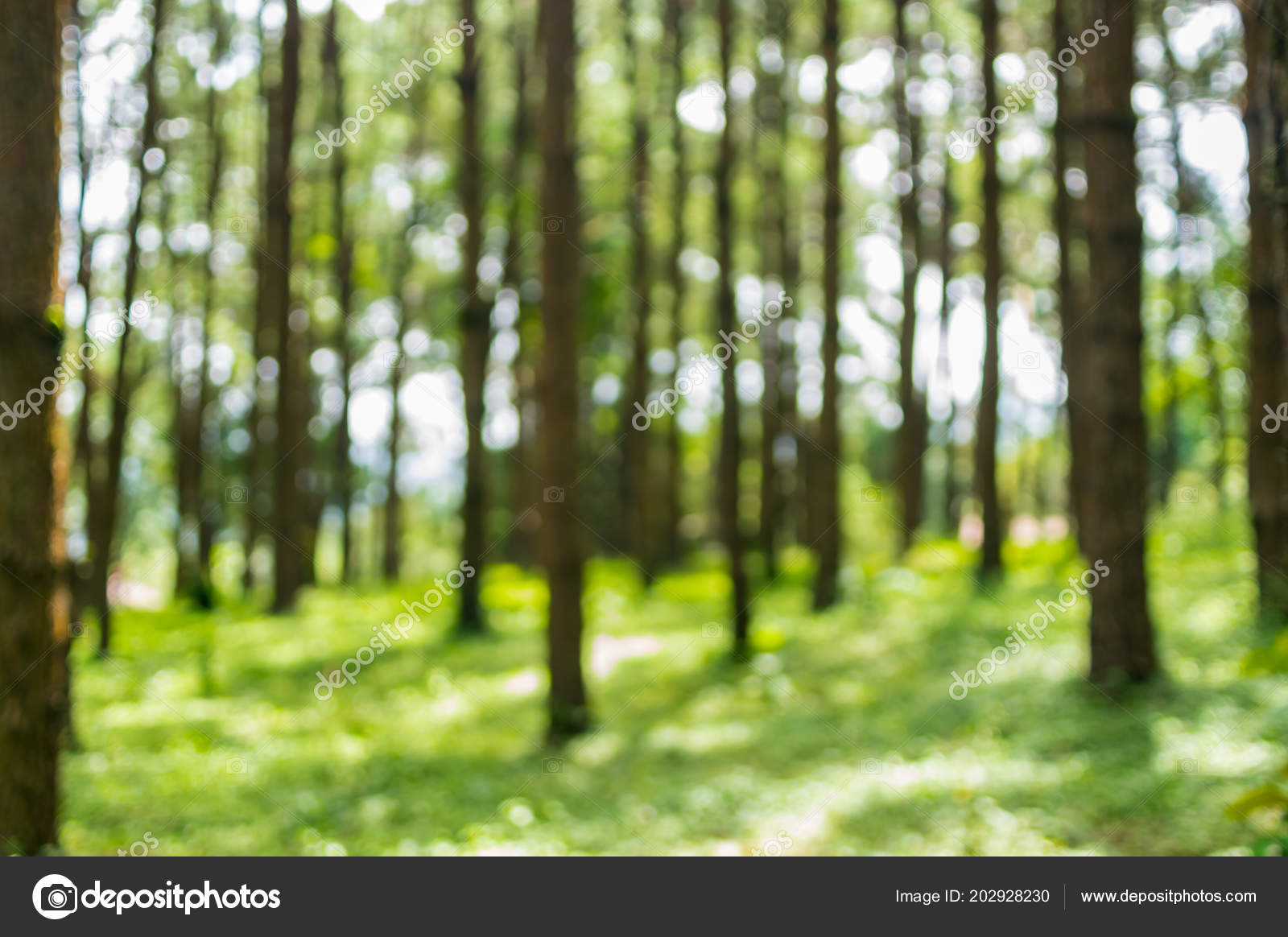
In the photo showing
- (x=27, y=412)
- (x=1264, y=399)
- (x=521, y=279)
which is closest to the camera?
(x=27, y=412)

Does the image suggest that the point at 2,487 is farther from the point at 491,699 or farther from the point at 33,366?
the point at 491,699

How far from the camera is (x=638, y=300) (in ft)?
67.6

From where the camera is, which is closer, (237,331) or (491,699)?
(491,699)

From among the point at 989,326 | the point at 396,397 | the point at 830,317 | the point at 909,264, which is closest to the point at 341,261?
the point at 396,397

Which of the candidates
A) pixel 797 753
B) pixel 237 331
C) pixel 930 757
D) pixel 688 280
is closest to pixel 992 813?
pixel 930 757

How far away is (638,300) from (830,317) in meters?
7.56

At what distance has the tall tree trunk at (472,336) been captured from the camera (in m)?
13.8

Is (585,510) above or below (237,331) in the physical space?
below

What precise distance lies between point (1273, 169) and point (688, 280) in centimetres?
2309

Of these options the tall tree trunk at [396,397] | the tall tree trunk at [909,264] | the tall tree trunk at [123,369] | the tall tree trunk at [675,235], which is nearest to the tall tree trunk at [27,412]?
the tall tree trunk at [123,369]

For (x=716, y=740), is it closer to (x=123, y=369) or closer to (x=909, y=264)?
(x=123, y=369)

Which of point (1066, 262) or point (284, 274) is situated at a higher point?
point (284, 274)

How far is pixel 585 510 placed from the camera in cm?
3122
